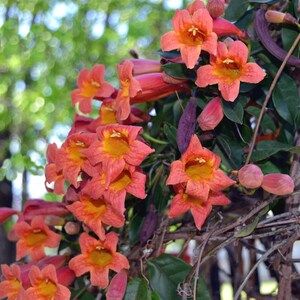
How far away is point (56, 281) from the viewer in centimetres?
77

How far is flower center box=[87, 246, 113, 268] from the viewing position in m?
0.79

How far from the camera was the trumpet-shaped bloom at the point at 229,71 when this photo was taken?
2.24 feet

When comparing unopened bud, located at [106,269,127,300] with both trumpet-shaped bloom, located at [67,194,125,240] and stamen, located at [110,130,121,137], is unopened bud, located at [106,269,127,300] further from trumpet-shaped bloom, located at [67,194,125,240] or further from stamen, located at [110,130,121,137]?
stamen, located at [110,130,121,137]

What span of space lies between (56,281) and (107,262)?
74 millimetres

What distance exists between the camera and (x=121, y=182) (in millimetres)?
706

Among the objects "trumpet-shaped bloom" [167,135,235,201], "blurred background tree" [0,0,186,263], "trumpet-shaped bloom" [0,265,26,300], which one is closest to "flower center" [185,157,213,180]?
"trumpet-shaped bloom" [167,135,235,201]

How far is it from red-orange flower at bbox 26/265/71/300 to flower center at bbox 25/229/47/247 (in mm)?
110

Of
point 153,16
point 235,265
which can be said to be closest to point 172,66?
point 235,265

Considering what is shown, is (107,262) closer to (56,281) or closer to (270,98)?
(56,281)

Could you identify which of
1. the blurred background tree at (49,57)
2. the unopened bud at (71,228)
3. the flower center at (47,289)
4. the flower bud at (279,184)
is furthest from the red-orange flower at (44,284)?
the blurred background tree at (49,57)

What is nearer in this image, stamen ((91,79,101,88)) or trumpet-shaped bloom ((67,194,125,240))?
trumpet-shaped bloom ((67,194,125,240))

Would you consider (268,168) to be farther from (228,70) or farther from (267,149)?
(228,70)

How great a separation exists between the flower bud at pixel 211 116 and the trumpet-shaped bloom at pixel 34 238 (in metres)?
0.32

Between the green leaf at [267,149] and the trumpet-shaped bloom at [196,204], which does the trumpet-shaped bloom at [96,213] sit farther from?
the green leaf at [267,149]
